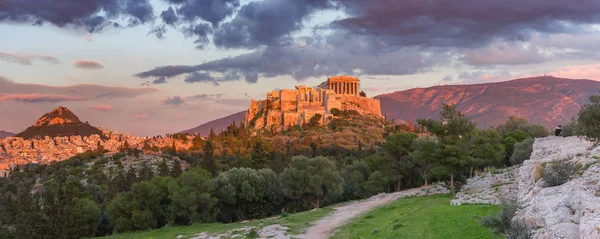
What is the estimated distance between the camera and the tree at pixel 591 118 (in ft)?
62.3

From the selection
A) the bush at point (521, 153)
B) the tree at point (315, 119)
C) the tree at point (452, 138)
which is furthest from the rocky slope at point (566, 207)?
the tree at point (315, 119)

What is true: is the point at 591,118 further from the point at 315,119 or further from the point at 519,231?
the point at 315,119

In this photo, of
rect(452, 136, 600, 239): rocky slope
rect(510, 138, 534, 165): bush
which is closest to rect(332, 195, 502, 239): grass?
rect(452, 136, 600, 239): rocky slope

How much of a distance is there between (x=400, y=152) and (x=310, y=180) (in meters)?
10.2

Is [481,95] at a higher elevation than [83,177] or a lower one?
higher

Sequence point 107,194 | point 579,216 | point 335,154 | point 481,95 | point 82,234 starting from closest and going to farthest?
point 579,216 → point 82,234 → point 107,194 → point 335,154 → point 481,95

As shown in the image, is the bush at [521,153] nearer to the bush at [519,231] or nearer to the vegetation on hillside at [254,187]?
the vegetation on hillside at [254,187]

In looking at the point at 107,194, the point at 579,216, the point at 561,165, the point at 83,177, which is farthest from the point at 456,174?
the point at 83,177

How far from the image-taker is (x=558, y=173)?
12.3 metres

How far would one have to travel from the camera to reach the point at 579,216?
361 inches

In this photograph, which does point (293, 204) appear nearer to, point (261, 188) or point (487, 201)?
point (261, 188)

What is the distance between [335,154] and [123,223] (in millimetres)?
60426

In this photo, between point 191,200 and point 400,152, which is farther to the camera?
point 400,152

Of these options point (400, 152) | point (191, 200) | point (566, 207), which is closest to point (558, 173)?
point (566, 207)
